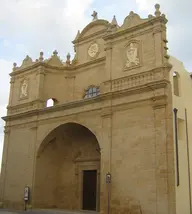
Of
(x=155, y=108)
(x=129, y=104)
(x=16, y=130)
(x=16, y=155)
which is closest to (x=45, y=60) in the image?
(x=16, y=130)

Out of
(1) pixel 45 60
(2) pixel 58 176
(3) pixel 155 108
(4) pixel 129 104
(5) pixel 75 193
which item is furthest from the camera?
(1) pixel 45 60

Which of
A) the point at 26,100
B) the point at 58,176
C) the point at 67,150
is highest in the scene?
the point at 26,100

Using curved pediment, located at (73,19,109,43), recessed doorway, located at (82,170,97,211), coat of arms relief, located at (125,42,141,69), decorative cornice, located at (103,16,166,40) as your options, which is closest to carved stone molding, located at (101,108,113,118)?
coat of arms relief, located at (125,42,141,69)

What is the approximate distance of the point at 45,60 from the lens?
20812 mm

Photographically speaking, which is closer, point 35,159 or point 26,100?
point 35,159

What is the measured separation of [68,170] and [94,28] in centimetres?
906

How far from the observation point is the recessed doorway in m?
17.2

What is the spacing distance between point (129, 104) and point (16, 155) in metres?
8.36

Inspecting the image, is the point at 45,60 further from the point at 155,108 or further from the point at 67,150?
the point at 155,108

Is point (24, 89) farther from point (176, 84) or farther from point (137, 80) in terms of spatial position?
point (176, 84)

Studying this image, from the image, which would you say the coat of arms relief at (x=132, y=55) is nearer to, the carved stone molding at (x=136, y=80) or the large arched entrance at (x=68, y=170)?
the carved stone molding at (x=136, y=80)

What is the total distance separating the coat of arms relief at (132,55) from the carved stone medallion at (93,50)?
482cm

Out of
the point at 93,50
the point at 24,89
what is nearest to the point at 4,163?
the point at 24,89

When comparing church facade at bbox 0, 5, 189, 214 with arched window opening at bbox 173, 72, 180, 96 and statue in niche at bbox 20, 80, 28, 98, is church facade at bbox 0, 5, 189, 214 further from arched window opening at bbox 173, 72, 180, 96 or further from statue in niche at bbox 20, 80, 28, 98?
arched window opening at bbox 173, 72, 180, 96
